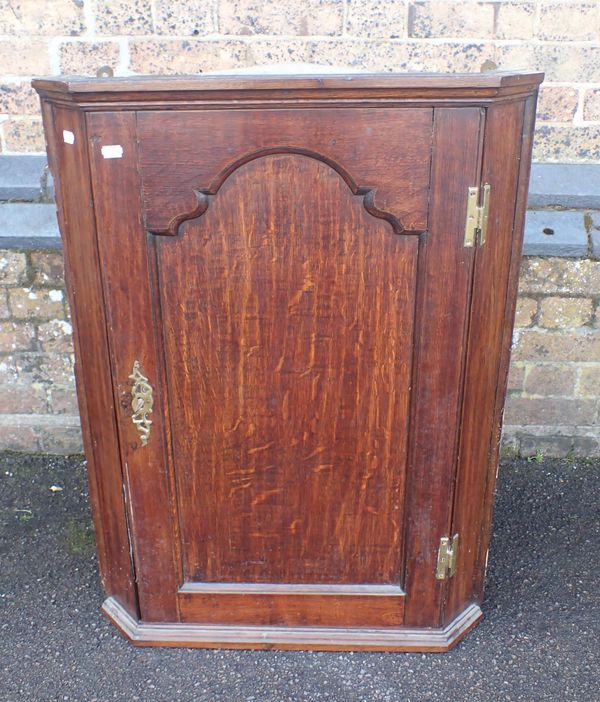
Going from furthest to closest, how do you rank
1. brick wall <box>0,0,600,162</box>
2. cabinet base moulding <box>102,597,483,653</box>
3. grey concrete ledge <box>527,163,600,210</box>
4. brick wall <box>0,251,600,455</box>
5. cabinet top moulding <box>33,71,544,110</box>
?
brick wall <box>0,251,600,455</box>
grey concrete ledge <box>527,163,600,210</box>
brick wall <box>0,0,600,162</box>
cabinet base moulding <box>102,597,483,653</box>
cabinet top moulding <box>33,71,544,110</box>

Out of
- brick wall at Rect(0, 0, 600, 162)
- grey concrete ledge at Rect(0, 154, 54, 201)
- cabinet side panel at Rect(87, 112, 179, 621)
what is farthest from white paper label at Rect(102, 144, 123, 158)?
grey concrete ledge at Rect(0, 154, 54, 201)

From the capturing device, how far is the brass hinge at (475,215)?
5.57ft

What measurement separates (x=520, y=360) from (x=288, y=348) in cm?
157

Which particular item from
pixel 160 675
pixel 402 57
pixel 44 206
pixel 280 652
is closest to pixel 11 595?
pixel 160 675

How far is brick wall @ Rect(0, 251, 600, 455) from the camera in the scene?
2982 millimetres

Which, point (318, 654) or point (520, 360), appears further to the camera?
point (520, 360)

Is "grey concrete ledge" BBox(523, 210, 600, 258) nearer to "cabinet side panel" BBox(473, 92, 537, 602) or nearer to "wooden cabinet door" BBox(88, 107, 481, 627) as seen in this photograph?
"cabinet side panel" BBox(473, 92, 537, 602)

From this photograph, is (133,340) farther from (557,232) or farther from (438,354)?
(557,232)

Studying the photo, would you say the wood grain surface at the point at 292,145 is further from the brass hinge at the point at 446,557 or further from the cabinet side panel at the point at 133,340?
the brass hinge at the point at 446,557

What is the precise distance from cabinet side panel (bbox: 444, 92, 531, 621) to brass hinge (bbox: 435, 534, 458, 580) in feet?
0.09

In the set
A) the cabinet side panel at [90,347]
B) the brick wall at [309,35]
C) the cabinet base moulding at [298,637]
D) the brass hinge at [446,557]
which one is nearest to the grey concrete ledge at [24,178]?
the brick wall at [309,35]

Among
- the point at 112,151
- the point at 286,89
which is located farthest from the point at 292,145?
the point at 112,151

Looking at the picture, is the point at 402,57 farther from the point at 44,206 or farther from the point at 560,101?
the point at 44,206

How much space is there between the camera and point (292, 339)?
187 centimetres
